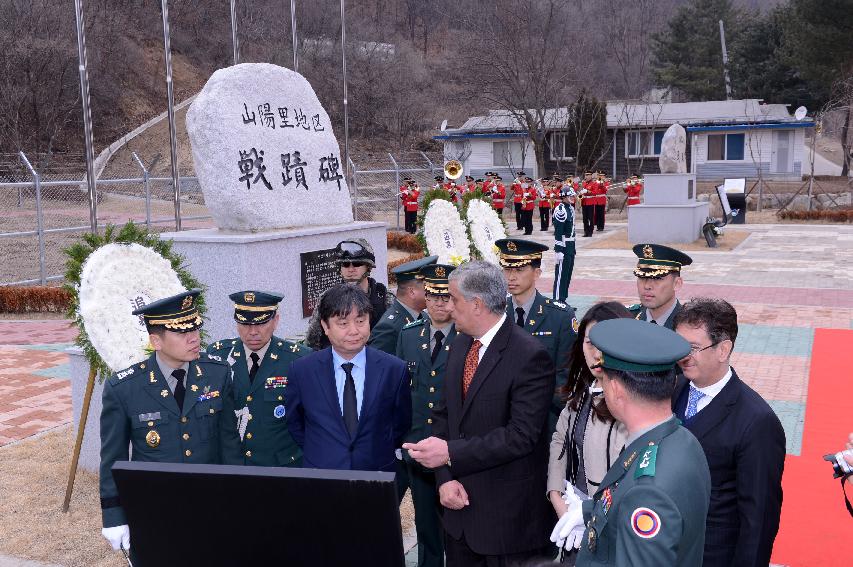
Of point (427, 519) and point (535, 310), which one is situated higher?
point (535, 310)

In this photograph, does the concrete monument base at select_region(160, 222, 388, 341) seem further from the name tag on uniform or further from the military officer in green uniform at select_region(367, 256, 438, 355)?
the name tag on uniform

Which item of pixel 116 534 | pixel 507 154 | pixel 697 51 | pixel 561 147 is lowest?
pixel 116 534

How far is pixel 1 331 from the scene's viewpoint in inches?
478

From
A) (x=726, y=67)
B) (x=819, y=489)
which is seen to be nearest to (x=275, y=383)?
(x=819, y=489)

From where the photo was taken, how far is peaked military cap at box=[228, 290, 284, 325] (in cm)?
428

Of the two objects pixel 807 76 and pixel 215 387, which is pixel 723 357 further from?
pixel 807 76

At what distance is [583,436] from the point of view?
10.9ft

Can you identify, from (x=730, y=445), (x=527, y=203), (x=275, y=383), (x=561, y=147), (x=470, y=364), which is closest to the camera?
(x=730, y=445)

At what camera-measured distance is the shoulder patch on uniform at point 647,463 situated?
2082 mm

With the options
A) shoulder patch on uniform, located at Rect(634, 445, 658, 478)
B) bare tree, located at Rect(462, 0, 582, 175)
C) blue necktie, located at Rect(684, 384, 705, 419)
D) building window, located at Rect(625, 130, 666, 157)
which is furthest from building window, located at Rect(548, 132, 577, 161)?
shoulder patch on uniform, located at Rect(634, 445, 658, 478)

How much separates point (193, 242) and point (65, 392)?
9.50 ft

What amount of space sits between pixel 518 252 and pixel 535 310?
0.57 metres

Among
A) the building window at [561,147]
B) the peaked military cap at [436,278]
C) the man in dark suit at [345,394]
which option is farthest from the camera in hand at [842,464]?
the building window at [561,147]

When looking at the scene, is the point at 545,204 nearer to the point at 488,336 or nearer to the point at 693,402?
the point at 488,336
